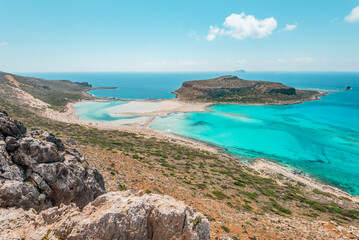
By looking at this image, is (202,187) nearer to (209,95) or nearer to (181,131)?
(181,131)

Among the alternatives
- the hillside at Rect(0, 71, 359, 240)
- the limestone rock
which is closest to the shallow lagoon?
the hillside at Rect(0, 71, 359, 240)

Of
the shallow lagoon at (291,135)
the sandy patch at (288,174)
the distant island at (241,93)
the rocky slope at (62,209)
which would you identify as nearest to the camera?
the rocky slope at (62,209)

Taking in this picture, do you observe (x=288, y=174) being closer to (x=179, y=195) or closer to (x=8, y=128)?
(x=179, y=195)

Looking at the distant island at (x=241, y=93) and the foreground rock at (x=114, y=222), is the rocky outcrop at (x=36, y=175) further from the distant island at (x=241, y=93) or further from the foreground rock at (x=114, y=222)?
the distant island at (x=241, y=93)

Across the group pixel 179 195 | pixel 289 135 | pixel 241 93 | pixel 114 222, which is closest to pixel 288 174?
pixel 179 195

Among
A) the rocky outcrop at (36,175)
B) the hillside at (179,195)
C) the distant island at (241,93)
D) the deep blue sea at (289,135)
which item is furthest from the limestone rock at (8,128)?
the distant island at (241,93)

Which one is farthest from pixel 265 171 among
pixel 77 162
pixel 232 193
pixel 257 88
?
pixel 257 88
